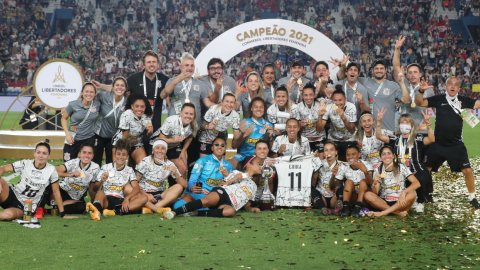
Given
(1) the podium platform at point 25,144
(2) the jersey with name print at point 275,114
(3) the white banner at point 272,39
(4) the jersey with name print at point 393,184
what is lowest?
(4) the jersey with name print at point 393,184

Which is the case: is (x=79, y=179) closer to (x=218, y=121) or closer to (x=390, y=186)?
(x=218, y=121)

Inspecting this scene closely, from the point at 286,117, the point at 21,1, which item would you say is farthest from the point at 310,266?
the point at 21,1

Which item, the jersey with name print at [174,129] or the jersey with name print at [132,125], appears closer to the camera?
the jersey with name print at [132,125]

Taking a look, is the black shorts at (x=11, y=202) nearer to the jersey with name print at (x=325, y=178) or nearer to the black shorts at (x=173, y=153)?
the black shorts at (x=173, y=153)

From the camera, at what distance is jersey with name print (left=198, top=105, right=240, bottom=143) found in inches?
263

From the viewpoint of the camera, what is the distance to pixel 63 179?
6.05 metres

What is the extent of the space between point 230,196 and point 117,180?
1.38 m

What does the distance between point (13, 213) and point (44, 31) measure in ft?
86.6

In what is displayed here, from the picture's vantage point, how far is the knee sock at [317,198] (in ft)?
20.6

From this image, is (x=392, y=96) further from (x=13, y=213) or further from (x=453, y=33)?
(x=453, y=33)

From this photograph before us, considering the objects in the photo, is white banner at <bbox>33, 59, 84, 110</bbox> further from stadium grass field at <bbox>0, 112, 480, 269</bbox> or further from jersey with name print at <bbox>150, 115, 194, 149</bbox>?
stadium grass field at <bbox>0, 112, 480, 269</bbox>

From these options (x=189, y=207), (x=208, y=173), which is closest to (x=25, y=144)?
(x=208, y=173)

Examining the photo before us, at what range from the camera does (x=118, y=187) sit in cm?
598

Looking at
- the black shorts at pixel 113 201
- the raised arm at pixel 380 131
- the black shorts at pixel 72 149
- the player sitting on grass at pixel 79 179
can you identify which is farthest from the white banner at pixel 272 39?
the black shorts at pixel 113 201
